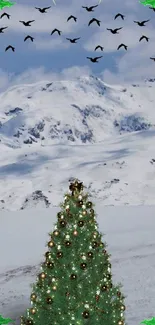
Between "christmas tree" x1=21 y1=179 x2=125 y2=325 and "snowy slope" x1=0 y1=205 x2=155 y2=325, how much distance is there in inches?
232

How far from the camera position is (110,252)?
21.5 meters

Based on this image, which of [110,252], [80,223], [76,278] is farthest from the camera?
[110,252]

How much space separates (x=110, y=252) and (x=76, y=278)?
47.0ft

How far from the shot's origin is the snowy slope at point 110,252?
611 inches

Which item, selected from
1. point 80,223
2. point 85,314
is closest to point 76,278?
point 85,314

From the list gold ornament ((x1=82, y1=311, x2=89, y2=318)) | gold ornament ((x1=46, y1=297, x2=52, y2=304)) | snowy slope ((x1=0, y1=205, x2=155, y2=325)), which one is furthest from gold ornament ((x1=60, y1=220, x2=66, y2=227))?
snowy slope ((x1=0, y1=205, x2=155, y2=325))

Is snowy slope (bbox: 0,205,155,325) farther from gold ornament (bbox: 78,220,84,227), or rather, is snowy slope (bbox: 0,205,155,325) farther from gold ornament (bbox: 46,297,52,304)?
gold ornament (bbox: 78,220,84,227)

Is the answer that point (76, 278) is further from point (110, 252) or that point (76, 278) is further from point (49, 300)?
point (110, 252)

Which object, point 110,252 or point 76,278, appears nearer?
point 76,278

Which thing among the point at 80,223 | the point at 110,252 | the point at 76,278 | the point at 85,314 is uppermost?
the point at 80,223

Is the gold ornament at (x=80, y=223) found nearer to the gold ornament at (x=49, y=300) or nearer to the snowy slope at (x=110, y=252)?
the gold ornament at (x=49, y=300)

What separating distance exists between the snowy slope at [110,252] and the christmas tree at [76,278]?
5.88m

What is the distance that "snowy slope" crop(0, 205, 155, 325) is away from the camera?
50.9ft

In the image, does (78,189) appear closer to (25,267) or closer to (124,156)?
(25,267)
